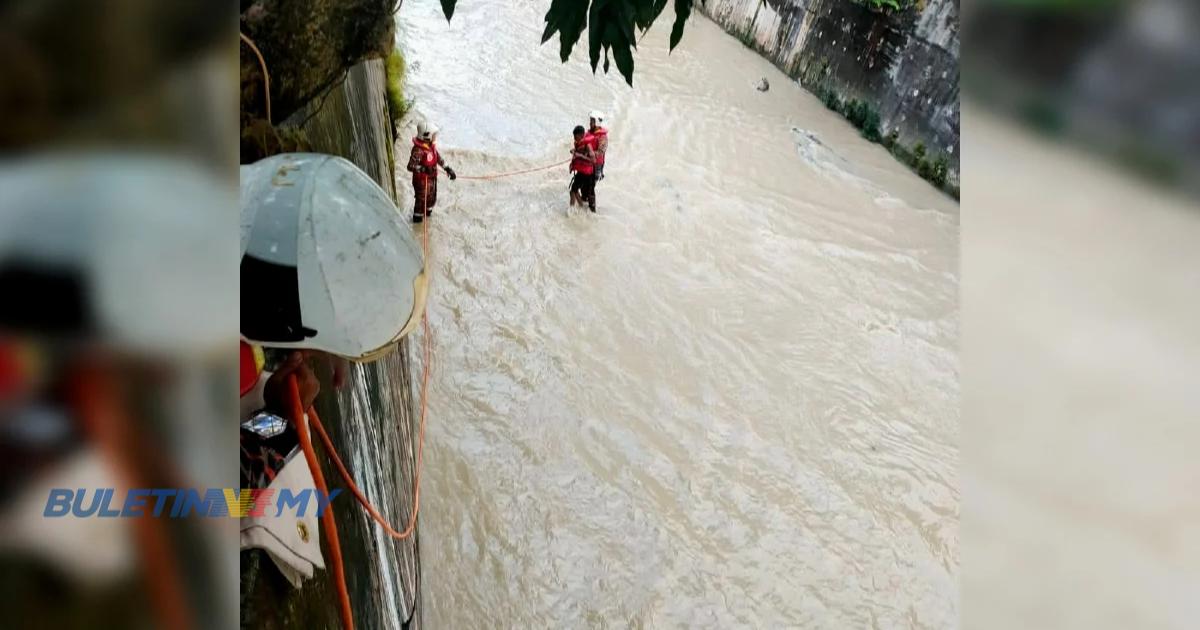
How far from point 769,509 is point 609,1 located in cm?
455

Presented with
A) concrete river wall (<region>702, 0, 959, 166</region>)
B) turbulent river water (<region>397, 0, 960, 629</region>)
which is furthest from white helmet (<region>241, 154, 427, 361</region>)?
concrete river wall (<region>702, 0, 959, 166</region>)

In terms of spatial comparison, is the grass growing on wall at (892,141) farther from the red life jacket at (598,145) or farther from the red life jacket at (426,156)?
the red life jacket at (426,156)

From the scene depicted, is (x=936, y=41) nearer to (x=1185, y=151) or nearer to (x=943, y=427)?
(x=943, y=427)

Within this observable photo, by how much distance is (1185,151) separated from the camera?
666 mm

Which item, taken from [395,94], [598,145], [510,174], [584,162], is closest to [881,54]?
[598,145]

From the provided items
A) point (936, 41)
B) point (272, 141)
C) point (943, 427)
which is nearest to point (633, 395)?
point (943, 427)

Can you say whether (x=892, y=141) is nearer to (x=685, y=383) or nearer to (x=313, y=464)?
(x=685, y=383)

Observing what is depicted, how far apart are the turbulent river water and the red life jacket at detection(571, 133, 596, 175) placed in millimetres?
615

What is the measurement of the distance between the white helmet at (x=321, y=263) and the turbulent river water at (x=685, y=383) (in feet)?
10.8

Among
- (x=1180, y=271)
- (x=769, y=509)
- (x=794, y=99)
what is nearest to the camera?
(x=1180, y=271)

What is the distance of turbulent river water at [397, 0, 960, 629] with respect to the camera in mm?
5207

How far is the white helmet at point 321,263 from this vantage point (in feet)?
5.74

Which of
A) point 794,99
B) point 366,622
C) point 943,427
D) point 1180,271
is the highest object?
point 1180,271

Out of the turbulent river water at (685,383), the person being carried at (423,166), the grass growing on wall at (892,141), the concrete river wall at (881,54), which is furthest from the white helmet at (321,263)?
the grass growing on wall at (892,141)
